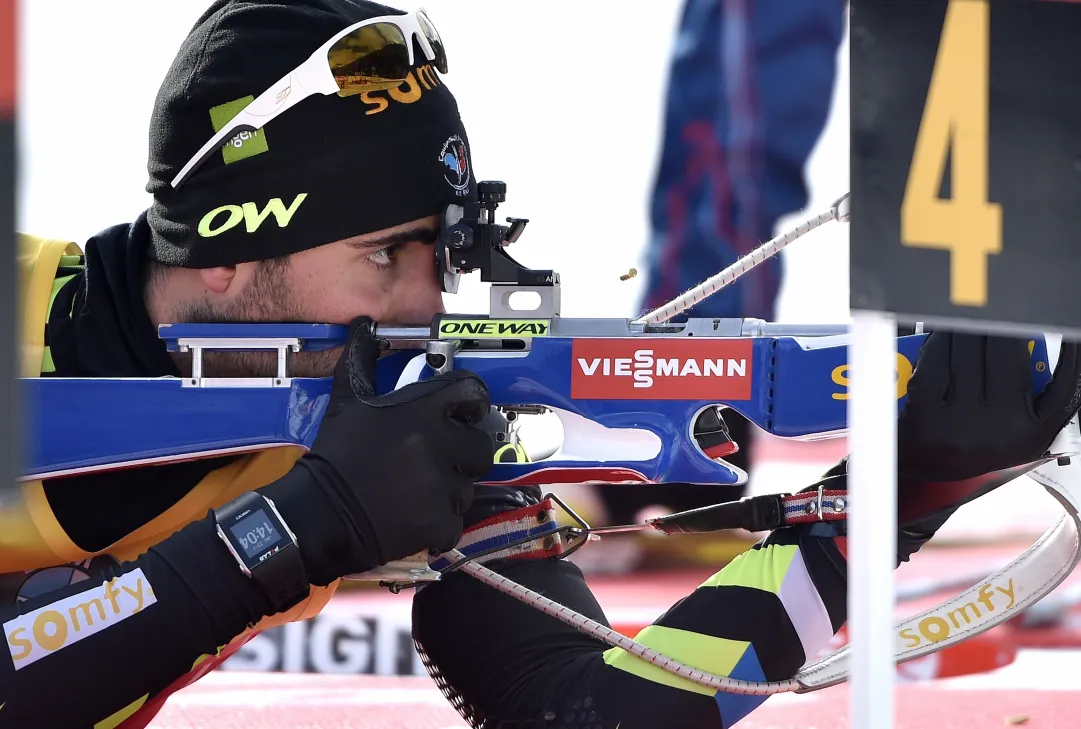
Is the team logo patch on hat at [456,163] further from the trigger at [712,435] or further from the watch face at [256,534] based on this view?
the watch face at [256,534]

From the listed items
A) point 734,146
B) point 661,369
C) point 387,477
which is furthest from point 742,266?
point 734,146

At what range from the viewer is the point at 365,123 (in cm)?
196

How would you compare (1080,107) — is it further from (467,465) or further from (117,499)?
(117,499)

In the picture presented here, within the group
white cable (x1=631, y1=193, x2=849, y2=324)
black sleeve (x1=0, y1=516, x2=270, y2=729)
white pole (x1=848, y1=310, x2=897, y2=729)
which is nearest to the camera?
white pole (x1=848, y1=310, x2=897, y2=729)

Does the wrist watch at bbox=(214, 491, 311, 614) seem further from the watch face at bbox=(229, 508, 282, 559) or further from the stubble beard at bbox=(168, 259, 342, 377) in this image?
the stubble beard at bbox=(168, 259, 342, 377)

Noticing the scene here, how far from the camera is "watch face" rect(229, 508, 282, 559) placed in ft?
5.21

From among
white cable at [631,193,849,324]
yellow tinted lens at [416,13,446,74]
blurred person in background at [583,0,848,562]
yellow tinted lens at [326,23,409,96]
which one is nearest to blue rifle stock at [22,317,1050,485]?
white cable at [631,193,849,324]

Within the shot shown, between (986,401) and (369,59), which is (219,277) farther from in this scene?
(986,401)

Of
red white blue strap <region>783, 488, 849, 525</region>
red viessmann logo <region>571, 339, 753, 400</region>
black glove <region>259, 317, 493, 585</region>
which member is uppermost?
red viessmann logo <region>571, 339, 753, 400</region>

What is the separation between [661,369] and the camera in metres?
1.75

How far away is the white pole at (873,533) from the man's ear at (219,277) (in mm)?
1101

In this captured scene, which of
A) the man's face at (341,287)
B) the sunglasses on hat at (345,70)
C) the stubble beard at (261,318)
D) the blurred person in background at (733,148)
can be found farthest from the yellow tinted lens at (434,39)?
the blurred person in background at (733,148)

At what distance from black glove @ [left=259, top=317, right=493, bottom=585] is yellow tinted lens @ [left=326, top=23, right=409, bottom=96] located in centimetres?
52

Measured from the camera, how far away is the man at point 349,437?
1648 millimetres
